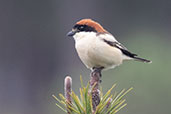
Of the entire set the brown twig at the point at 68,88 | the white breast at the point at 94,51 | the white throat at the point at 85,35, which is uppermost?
the white throat at the point at 85,35

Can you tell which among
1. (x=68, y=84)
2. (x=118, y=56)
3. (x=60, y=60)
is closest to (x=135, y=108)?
(x=118, y=56)

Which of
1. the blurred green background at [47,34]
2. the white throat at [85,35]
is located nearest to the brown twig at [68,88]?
the white throat at [85,35]

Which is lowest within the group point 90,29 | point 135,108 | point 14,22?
point 135,108

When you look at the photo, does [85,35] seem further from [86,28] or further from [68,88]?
[68,88]

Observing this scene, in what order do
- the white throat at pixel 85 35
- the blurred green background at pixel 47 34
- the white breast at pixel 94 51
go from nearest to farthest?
the white breast at pixel 94 51 → the white throat at pixel 85 35 → the blurred green background at pixel 47 34

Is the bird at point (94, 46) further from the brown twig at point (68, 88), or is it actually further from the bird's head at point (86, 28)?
the brown twig at point (68, 88)

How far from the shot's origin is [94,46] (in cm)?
353

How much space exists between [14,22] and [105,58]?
1024 centimetres

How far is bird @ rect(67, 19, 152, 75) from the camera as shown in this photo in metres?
3.50

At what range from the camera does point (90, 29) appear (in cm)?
362

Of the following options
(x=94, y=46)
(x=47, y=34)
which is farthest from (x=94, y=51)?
(x=47, y=34)

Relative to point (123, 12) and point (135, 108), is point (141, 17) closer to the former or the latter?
point (123, 12)

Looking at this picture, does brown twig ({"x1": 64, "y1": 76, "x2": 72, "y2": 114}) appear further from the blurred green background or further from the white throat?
the blurred green background

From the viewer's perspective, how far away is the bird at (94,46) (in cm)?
350
